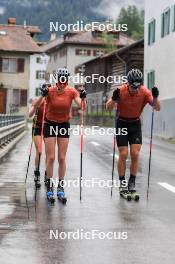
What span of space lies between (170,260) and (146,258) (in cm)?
22

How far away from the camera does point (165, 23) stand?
39.2 metres

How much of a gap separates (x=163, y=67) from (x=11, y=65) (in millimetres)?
29144

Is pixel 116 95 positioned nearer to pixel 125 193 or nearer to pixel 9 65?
pixel 125 193

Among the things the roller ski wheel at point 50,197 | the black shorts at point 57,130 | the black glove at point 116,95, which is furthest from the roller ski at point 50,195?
the black glove at point 116,95

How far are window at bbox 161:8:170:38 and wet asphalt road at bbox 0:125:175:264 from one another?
84.4 feet

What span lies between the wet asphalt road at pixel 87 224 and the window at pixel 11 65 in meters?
53.2

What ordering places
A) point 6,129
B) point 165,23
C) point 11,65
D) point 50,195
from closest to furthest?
point 50,195 < point 6,129 < point 165,23 < point 11,65

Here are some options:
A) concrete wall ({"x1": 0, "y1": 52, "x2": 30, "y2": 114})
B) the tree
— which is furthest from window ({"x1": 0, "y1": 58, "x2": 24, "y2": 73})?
the tree

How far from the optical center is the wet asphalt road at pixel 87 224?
6.36 metres

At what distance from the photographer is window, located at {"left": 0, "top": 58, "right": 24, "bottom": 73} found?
66125 millimetres

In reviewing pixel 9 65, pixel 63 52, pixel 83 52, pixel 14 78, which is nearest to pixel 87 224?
pixel 14 78

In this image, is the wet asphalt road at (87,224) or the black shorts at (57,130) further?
the black shorts at (57,130)

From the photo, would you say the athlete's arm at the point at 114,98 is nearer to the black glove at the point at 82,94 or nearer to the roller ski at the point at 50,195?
the black glove at the point at 82,94

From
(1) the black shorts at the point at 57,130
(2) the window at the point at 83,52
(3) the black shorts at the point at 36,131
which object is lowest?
(3) the black shorts at the point at 36,131
